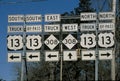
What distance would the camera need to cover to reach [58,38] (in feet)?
98.5

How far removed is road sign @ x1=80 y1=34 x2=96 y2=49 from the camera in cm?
2923

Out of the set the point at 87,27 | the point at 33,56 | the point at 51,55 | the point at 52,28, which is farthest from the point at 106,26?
the point at 33,56

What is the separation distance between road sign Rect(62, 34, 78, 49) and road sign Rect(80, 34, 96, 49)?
401 mm

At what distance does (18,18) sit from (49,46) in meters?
2.58

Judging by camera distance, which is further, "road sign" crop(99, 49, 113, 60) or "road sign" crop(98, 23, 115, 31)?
"road sign" crop(98, 23, 115, 31)

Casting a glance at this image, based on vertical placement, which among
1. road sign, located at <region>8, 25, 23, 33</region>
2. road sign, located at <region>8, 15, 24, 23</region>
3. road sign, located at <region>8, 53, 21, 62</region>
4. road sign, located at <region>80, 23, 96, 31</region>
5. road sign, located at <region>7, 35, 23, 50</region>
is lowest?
road sign, located at <region>8, 53, 21, 62</region>

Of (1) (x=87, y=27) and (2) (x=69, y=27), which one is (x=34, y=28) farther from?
(1) (x=87, y=27)

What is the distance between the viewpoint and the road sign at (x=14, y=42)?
3008 centimetres

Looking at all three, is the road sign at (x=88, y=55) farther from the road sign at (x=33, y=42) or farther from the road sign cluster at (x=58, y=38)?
the road sign at (x=33, y=42)

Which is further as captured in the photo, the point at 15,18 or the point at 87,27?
the point at 15,18

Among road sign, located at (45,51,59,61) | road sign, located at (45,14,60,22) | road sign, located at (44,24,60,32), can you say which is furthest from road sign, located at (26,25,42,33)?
road sign, located at (45,51,59,61)

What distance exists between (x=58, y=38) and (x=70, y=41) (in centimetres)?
78

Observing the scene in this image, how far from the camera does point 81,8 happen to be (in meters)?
86.7

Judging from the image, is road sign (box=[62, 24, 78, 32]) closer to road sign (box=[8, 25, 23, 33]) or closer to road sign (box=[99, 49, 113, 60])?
road sign (box=[99, 49, 113, 60])
